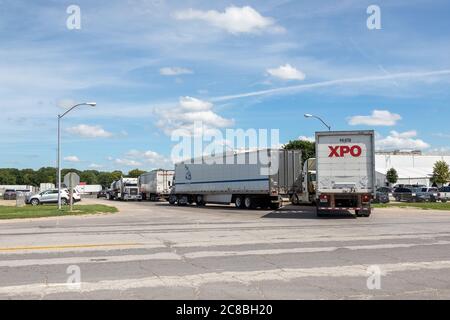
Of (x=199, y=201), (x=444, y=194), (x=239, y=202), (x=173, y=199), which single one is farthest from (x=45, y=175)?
(x=239, y=202)

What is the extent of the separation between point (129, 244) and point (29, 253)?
2571mm

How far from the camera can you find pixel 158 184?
196ft

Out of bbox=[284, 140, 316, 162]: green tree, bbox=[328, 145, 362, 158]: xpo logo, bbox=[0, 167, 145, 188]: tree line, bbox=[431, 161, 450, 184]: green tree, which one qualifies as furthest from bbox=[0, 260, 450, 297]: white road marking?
bbox=[0, 167, 145, 188]: tree line

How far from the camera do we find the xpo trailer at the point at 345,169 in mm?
24781

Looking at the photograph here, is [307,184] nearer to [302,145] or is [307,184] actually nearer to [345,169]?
[345,169]

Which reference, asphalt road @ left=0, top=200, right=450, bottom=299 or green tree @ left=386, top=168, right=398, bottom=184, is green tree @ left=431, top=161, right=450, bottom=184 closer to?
green tree @ left=386, top=168, right=398, bottom=184

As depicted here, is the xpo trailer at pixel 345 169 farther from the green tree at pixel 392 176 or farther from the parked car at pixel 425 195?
the green tree at pixel 392 176

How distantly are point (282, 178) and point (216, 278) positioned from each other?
26.8 meters

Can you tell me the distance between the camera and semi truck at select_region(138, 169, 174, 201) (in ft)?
194

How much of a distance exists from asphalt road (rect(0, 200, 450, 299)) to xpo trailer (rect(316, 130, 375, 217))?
875 centimetres

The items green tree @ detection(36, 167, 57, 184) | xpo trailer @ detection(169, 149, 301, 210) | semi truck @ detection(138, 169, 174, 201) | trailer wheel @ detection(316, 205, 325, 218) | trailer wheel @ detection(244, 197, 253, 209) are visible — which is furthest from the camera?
green tree @ detection(36, 167, 57, 184)

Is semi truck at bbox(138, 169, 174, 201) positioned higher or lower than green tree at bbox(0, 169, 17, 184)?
lower

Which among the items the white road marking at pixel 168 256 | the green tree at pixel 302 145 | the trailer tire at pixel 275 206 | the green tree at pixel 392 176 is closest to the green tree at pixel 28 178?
the green tree at pixel 302 145

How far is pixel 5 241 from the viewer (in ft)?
48.0
